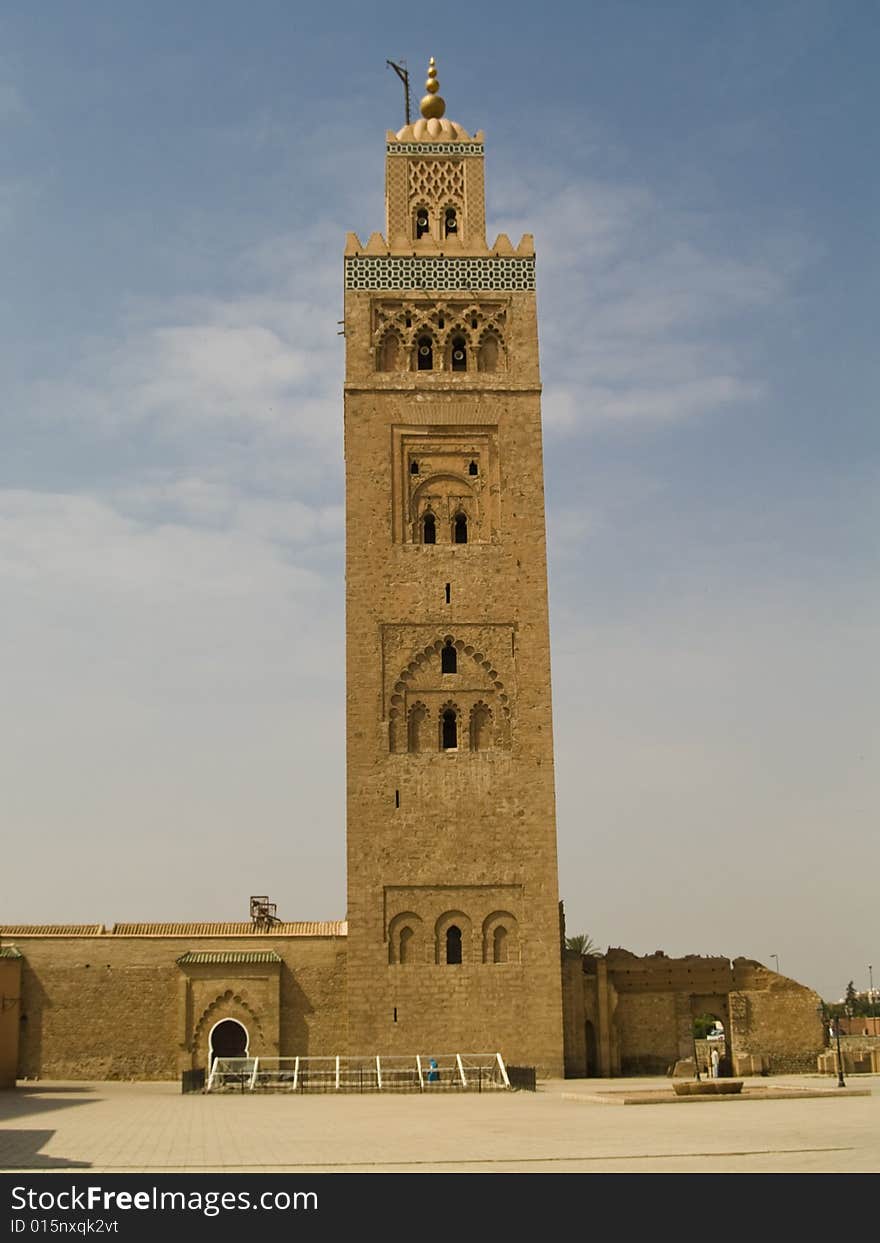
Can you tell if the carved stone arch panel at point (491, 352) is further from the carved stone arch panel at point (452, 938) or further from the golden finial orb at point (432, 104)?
A: the carved stone arch panel at point (452, 938)

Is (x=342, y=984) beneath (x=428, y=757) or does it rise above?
beneath

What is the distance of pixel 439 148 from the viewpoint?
99.7 feet

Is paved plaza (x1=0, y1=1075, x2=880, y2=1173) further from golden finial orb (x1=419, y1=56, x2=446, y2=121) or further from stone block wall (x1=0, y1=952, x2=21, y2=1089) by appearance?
golden finial orb (x1=419, y1=56, x2=446, y2=121)

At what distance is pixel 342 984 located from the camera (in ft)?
84.0

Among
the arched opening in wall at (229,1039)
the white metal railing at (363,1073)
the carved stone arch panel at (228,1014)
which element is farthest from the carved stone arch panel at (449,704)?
the arched opening in wall at (229,1039)

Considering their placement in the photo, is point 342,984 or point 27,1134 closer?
point 27,1134

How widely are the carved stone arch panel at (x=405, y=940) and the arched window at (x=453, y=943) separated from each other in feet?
1.58

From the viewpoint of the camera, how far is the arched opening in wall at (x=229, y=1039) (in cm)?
2523

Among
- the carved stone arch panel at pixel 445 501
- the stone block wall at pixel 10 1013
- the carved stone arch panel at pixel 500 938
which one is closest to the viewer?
the stone block wall at pixel 10 1013

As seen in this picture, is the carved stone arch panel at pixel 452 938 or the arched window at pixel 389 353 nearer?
the carved stone arch panel at pixel 452 938

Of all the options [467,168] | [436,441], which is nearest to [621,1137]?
[436,441]

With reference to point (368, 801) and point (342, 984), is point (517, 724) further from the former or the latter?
point (342, 984)

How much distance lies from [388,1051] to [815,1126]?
1336 cm
